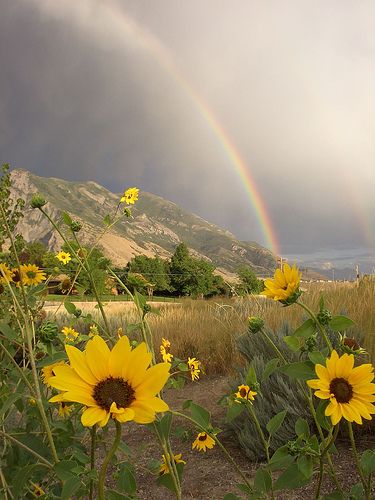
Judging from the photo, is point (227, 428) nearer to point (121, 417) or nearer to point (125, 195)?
point (125, 195)

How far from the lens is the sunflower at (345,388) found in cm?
109

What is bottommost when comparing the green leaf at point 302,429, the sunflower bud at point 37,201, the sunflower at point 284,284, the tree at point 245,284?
the tree at point 245,284

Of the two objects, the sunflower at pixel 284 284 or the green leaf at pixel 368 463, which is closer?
the green leaf at pixel 368 463

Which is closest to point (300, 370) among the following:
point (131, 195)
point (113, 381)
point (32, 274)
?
point (113, 381)

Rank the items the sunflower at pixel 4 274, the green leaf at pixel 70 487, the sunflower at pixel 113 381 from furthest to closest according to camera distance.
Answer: the sunflower at pixel 4 274 → the green leaf at pixel 70 487 → the sunflower at pixel 113 381

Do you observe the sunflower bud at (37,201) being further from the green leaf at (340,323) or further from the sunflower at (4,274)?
the green leaf at (340,323)

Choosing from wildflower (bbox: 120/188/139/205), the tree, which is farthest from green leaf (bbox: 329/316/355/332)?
the tree

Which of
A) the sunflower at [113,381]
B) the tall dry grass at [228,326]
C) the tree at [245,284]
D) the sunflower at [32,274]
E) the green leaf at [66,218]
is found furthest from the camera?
the tree at [245,284]

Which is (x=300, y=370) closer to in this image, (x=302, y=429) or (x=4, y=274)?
(x=302, y=429)

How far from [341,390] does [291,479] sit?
0.29 metres

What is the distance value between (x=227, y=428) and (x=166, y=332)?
3.75m

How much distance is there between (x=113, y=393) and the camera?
0.88m

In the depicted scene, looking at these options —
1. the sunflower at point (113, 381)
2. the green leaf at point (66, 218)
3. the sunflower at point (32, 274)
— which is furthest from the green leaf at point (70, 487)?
the sunflower at point (32, 274)

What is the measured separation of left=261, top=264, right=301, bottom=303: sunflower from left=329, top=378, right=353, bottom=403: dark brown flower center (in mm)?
310
